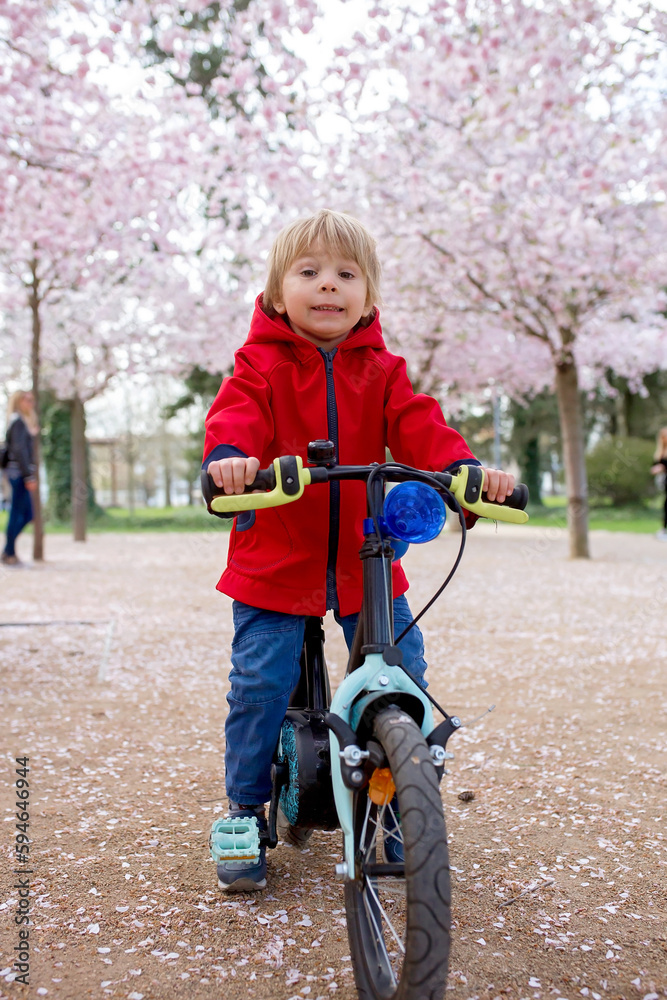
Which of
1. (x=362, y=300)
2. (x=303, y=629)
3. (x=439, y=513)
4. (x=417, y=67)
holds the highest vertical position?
(x=417, y=67)

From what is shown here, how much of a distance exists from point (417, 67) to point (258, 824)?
10.3 metres

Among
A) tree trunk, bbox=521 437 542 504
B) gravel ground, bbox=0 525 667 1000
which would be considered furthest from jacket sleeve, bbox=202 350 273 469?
tree trunk, bbox=521 437 542 504

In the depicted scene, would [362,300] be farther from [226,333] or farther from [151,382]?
[151,382]

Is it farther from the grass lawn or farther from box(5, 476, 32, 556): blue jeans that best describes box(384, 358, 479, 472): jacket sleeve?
the grass lawn

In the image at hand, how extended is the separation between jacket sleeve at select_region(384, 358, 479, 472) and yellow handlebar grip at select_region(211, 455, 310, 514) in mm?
498

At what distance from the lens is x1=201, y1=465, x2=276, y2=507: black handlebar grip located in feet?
5.51

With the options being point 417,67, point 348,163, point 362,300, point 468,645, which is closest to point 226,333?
point 348,163

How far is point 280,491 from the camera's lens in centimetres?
166

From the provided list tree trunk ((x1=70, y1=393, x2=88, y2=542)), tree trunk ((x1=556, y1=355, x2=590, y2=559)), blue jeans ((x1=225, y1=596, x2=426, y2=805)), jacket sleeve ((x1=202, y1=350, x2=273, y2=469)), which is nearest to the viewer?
jacket sleeve ((x1=202, y1=350, x2=273, y2=469))

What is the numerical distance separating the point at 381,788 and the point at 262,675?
0.56 m

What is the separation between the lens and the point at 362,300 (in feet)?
7.19

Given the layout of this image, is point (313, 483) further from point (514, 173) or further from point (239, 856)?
point (514, 173)

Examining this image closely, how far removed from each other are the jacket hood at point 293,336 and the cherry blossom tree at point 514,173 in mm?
6788

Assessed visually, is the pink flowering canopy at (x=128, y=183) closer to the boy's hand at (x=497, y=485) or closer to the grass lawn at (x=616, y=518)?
the boy's hand at (x=497, y=485)
